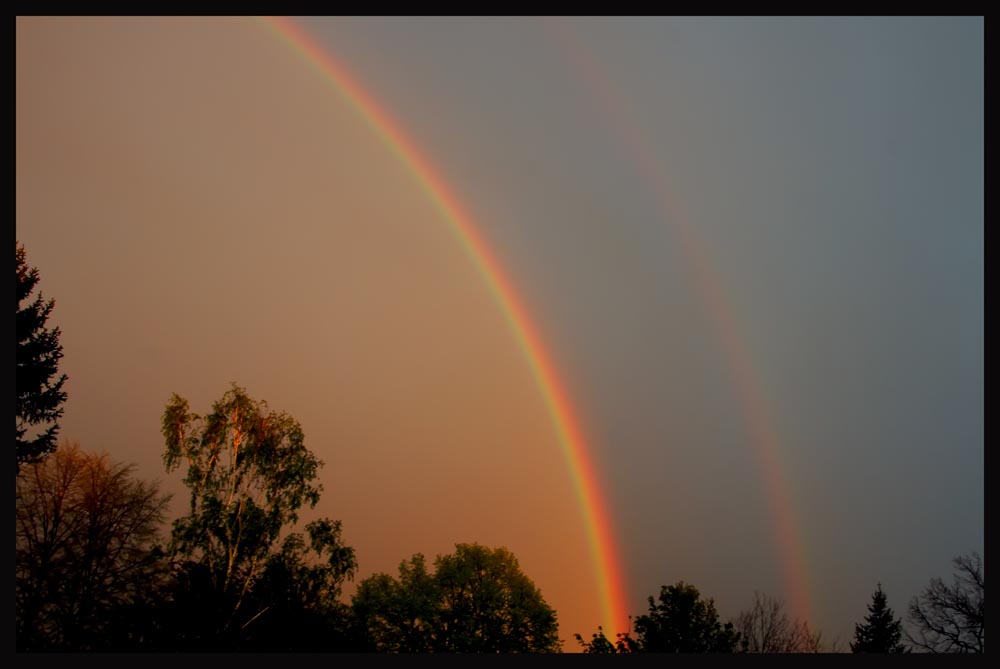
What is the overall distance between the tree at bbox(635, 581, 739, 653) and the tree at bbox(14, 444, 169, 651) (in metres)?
24.8

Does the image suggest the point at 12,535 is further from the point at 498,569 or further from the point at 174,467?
the point at 498,569

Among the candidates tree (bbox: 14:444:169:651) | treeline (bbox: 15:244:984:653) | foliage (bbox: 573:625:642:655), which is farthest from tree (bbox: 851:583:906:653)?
tree (bbox: 14:444:169:651)

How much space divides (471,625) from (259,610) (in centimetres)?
2675

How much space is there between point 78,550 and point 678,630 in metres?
29.7

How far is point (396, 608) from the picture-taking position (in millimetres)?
72188

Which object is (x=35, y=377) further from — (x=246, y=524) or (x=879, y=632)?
(x=879, y=632)

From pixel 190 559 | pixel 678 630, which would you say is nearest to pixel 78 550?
pixel 190 559

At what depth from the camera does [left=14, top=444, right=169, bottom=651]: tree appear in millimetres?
37031

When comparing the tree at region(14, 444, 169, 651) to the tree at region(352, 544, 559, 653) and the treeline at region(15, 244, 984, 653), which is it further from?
the tree at region(352, 544, 559, 653)

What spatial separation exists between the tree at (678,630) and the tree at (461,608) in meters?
24.7

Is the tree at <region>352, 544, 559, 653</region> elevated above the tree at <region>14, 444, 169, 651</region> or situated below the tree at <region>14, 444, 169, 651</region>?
above

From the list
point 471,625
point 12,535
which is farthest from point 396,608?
point 12,535

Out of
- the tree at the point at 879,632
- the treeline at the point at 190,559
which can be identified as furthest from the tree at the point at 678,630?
the tree at the point at 879,632

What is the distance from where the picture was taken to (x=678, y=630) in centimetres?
4562
